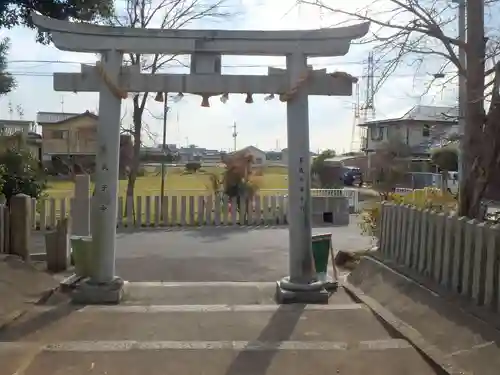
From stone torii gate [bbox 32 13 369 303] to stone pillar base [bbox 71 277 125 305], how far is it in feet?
0.04

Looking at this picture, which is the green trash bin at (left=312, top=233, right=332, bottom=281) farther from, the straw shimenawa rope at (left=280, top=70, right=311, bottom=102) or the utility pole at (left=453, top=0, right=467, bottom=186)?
the straw shimenawa rope at (left=280, top=70, right=311, bottom=102)

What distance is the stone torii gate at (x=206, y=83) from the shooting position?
7137 millimetres

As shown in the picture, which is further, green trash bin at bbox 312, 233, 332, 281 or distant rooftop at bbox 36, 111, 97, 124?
distant rooftop at bbox 36, 111, 97, 124

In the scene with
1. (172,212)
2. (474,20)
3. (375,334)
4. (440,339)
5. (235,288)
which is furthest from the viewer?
(172,212)

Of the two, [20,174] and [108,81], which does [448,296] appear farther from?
[20,174]

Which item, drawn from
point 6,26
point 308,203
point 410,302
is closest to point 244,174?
point 6,26

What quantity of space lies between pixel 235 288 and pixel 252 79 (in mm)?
2938

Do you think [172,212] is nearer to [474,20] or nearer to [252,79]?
[252,79]

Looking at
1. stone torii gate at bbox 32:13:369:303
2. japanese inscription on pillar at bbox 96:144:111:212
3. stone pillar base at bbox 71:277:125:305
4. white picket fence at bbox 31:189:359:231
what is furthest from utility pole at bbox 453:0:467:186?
white picket fence at bbox 31:189:359:231

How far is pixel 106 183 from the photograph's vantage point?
7234 mm

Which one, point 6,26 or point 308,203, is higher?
point 6,26

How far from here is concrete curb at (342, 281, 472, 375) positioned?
4.46m

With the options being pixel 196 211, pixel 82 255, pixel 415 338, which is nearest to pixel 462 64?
pixel 415 338

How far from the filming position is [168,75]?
7.25 meters
